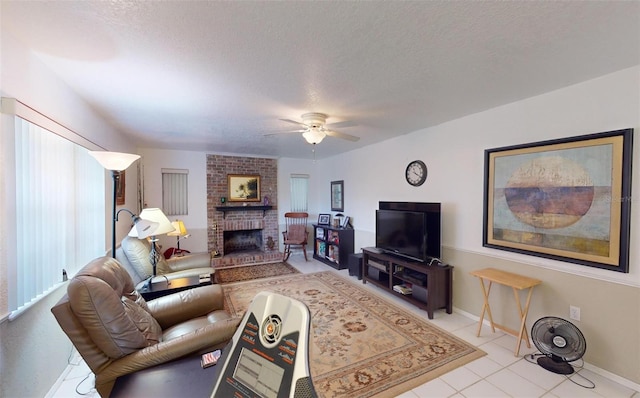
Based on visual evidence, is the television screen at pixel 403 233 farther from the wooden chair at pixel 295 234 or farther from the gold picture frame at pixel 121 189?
the gold picture frame at pixel 121 189

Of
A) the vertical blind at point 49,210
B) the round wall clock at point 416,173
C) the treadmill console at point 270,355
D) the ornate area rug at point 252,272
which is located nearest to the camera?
the treadmill console at point 270,355

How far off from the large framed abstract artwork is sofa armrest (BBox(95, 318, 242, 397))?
2727 mm

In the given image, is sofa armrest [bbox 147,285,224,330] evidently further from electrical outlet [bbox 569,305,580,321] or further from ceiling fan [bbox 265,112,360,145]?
electrical outlet [bbox 569,305,580,321]

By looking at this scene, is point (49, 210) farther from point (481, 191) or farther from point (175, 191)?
point (481, 191)

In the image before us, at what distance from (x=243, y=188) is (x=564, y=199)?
5296 millimetres

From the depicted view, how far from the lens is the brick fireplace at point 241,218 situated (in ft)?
18.3

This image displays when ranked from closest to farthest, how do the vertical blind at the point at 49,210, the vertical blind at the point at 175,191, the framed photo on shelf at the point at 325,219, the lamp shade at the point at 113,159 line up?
the vertical blind at the point at 49,210 → the lamp shade at the point at 113,159 → the vertical blind at the point at 175,191 → the framed photo on shelf at the point at 325,219

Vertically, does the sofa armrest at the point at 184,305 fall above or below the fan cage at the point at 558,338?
above

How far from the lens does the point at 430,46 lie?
1.64 meters

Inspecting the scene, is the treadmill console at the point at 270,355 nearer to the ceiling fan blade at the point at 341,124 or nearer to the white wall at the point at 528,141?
the white wall at the point at 528,141

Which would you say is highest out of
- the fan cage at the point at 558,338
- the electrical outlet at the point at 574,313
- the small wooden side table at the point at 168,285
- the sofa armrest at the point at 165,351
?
the sofa armrest at the point at 165,351

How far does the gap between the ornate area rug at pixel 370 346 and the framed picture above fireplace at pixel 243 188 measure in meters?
2.52

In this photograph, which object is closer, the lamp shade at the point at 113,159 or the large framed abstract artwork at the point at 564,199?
the large framed abstract artwork at the point at 564,199

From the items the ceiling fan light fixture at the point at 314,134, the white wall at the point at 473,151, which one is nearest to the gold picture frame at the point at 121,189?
the ceiling fan light fixture at the point at 314,134
